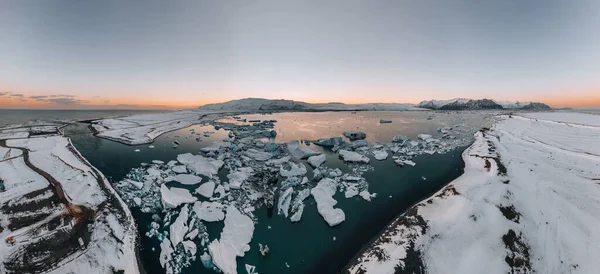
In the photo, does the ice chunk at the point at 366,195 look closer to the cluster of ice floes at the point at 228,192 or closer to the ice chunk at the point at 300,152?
the cluster of ice floes at the point at 228,192

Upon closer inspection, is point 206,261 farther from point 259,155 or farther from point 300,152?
point 300,152

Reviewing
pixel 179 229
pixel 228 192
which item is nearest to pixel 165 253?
pixel 179 229

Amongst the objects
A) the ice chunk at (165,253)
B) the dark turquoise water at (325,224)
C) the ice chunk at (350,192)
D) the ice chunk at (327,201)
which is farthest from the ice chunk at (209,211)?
the ice chunk at (350,192)

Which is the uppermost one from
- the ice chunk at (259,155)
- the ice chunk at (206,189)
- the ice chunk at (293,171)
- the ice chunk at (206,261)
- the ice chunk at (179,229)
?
the ice chunk at (259,155)

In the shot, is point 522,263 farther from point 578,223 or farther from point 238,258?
point 238,258

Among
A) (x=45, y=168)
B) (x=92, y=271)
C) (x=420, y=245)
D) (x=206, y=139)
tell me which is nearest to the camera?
(x=92, y=271)

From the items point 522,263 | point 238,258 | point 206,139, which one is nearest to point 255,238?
point 238,258

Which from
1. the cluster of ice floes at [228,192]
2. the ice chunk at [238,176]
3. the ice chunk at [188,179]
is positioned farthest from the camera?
the ice chunk at [188,179]
